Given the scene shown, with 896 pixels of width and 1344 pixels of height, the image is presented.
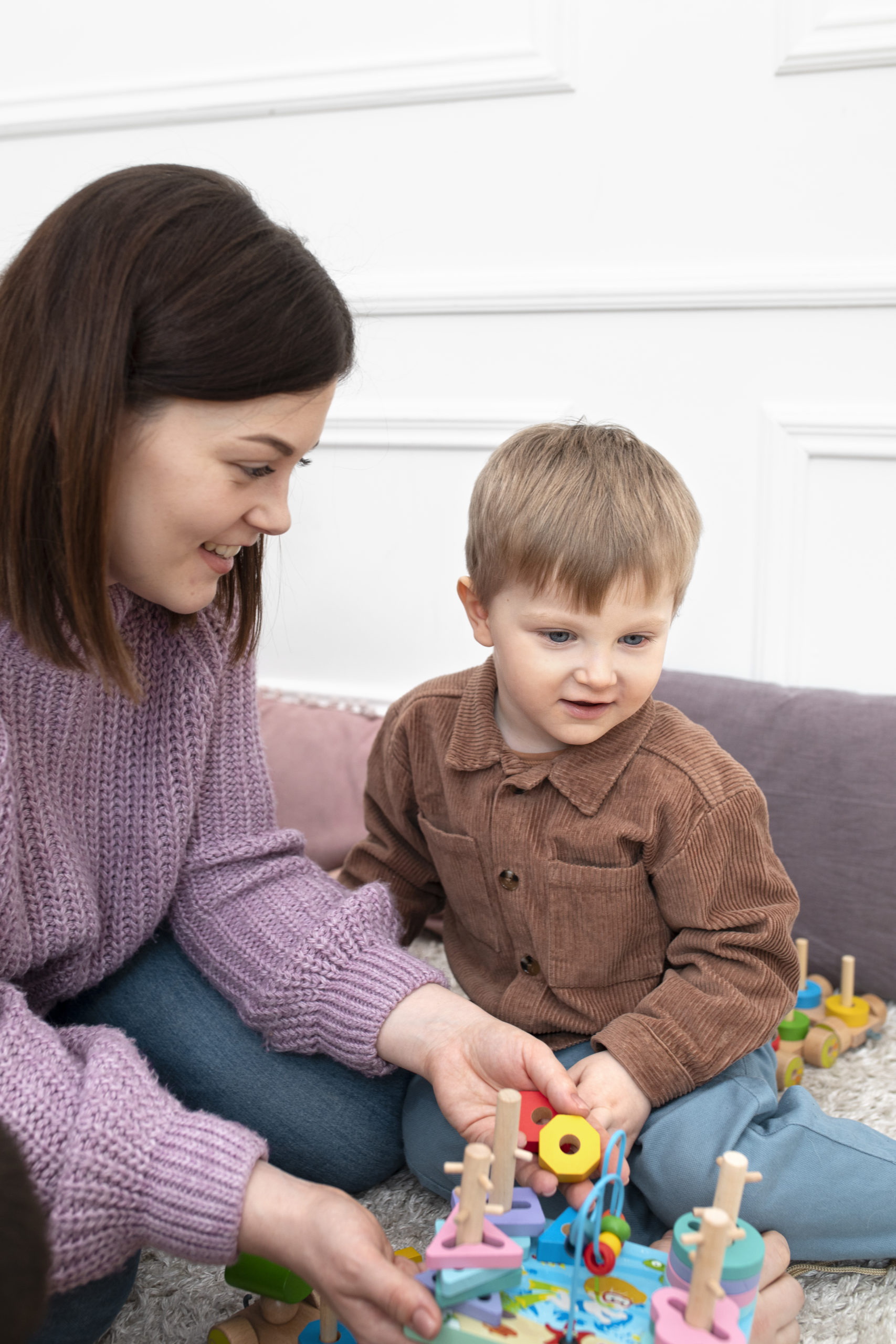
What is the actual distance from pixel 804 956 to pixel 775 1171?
1.40ft

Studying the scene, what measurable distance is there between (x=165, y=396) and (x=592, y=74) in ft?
3.31

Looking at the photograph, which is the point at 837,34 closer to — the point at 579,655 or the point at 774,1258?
the point at 579,655

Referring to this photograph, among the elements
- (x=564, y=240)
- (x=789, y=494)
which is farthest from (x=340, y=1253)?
(x=564, y=240)

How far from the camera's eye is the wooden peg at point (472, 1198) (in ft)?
2.15

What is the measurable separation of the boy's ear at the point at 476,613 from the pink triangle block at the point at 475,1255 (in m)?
0.50

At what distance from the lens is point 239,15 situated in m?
1.66

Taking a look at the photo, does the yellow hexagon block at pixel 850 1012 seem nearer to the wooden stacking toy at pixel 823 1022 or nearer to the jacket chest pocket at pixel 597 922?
the wooden stacking toy at pixel 823 1022

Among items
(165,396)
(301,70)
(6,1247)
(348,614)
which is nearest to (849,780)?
(348,614)

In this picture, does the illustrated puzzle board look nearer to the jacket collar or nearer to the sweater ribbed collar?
the jacket collar

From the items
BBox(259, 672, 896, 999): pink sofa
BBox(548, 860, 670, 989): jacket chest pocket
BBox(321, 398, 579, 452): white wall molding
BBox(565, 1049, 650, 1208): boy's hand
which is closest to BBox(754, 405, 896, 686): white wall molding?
BBox(259, 672, 896, 999): pink sofa

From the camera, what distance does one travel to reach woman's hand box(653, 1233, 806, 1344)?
32.8 inches

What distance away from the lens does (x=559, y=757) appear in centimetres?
101

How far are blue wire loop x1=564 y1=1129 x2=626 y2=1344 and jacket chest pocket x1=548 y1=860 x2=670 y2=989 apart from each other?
21cm

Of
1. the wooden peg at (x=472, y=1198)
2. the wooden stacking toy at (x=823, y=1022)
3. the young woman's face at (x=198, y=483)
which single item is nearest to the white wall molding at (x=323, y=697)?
the wooden stacking toy at (x=823, y=1022)
